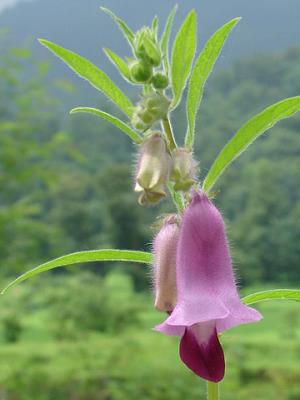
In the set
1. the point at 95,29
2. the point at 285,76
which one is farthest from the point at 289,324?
the point at 95,29

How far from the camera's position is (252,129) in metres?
0.77

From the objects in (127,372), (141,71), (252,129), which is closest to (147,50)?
(141,71)

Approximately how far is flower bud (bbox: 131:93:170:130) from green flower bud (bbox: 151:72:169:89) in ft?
0.05

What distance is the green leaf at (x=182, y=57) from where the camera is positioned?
2.53 ft

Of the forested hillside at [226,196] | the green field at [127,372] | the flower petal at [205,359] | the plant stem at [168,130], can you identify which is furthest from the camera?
the forested hillside at [226,196]

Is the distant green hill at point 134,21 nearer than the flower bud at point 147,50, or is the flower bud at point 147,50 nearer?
the flower bud at point 147,50

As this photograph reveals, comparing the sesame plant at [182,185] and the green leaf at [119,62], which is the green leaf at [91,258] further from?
the green leaf at [119,62]

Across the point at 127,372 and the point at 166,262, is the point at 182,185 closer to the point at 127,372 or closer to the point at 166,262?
the point at 166,262

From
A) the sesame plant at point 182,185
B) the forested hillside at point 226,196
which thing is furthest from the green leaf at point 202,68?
the forested hillside at point 226,196

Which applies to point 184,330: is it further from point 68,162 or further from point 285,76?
point 285,76

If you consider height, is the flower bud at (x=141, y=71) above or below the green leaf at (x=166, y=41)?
below

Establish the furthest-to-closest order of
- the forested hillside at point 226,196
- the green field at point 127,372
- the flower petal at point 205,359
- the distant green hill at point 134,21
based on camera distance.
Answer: the distant green hill at point 134,21, the forested hillside at point 226,196, the green field at point 127,372, the flower petal at point 205,359

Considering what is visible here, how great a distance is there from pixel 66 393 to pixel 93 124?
108 feet

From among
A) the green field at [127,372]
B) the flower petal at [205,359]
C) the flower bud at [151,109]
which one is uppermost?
the green field at [127,372]
